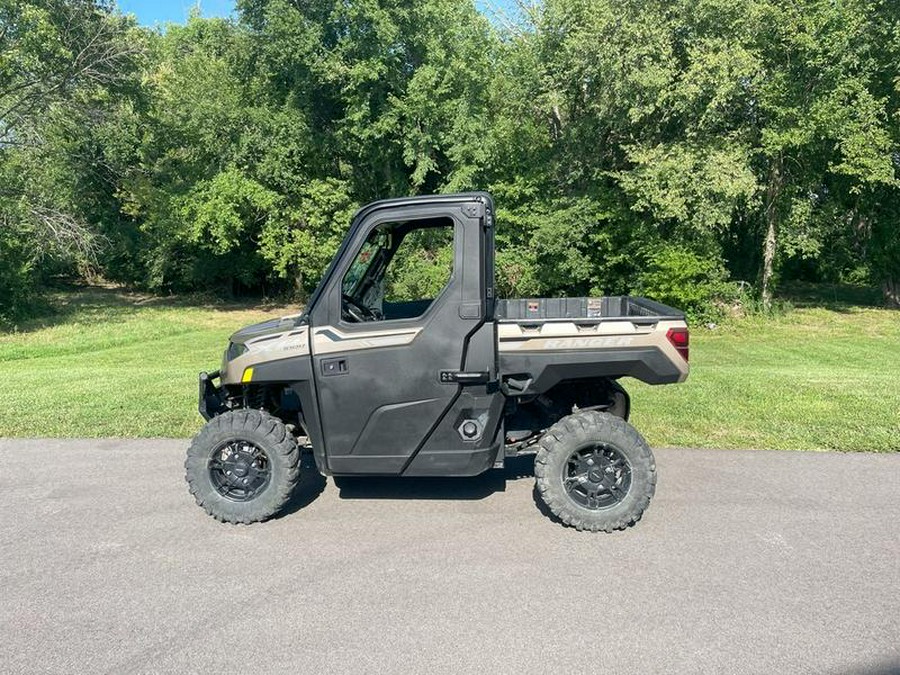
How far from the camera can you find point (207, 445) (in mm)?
4684

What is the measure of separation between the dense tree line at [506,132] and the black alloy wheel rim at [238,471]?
14.1m

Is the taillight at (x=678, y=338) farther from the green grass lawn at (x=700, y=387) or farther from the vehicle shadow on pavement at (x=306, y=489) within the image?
the vehicle shadow on pavement at (x=306, y=489)

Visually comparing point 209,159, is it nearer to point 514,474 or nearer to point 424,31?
point 424,31

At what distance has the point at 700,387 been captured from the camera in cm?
875

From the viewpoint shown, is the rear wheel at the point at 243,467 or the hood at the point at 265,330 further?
the hood at the point at 265,330

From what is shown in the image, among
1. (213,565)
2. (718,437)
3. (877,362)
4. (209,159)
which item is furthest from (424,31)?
(213,565)

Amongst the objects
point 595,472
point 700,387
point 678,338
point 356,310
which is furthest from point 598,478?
point 700,387

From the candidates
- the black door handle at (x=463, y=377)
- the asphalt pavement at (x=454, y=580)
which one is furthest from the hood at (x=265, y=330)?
the asphalt pavement at (x=454, y=580)

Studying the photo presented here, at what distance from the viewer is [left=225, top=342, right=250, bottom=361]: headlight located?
4.71 m

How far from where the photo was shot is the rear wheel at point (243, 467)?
465cm

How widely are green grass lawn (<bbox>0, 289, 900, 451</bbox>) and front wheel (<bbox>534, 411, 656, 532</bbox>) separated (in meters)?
2.02

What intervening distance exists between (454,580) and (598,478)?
1310 mm

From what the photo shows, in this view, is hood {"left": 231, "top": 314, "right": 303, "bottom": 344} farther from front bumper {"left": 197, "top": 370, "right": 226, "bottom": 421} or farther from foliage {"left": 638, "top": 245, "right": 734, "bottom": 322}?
foliage {"left": 638, "top": 245, "right": 734, "bottom": 322}

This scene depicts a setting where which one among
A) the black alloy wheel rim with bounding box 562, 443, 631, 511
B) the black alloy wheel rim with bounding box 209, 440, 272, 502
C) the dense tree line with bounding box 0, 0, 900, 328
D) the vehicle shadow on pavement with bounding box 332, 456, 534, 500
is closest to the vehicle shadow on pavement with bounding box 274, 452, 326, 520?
the vehicle shadow on pavement with bounding box 332, 456, 534, 500
